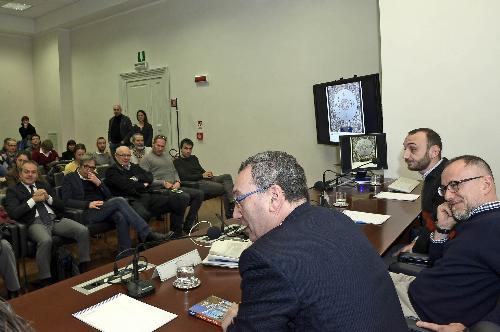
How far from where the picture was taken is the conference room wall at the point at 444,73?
3826mm

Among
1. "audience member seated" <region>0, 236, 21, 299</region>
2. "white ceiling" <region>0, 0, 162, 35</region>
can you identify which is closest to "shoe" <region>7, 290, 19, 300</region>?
"audience member seated" <region>0, 236, 21, 299</region>

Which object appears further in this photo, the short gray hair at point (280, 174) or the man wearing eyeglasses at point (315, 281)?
the short gray hair at point (280, 174)

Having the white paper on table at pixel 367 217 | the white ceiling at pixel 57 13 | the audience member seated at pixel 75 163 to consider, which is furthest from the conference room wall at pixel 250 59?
the white paper on table at pixel 367 217

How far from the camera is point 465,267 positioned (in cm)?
171

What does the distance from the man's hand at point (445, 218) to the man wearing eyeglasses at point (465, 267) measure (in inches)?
8.4

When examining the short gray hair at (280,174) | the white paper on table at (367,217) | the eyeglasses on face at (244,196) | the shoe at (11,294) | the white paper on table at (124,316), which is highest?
the short gray hair at (280,174)

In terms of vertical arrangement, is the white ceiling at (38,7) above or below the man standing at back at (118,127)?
above

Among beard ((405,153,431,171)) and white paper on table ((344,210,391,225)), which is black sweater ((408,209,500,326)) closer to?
white paper on table ((344,210,391,225))

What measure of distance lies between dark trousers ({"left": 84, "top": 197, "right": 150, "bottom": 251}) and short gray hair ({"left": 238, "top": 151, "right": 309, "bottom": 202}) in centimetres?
297

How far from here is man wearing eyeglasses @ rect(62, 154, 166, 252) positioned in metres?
3.94

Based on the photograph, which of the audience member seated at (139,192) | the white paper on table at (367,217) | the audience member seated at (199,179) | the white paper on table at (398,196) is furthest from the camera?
the audience member seated at (199,179)

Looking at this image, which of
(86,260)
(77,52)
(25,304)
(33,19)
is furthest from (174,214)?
(33,19)

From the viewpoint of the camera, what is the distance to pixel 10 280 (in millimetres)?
3041

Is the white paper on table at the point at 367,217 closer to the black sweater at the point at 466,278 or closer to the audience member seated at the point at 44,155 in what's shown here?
the black sweater at the point at 466,278
